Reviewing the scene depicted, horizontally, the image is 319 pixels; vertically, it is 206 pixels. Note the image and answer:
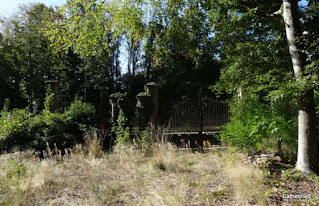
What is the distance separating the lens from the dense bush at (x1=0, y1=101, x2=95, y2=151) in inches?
245

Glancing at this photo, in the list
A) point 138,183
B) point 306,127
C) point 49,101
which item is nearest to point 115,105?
point 49,101

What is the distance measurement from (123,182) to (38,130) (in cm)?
404

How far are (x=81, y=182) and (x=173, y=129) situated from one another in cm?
543

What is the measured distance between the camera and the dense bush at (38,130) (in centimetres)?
623

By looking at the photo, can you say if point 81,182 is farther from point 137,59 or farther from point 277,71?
point 137,59

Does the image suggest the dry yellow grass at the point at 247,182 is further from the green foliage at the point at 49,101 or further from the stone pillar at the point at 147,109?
the green foliage at the point at 49,101

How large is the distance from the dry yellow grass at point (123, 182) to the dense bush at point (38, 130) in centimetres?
106

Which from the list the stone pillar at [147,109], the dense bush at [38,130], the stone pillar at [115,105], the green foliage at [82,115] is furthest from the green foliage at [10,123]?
the stone pillar at [147,109]

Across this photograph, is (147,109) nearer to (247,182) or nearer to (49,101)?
(247,182)

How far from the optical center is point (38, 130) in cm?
672

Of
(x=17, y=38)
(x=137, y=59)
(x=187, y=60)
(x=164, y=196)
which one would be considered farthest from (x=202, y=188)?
(x=137, y=59)

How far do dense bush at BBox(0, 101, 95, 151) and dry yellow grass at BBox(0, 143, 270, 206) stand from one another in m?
1.06

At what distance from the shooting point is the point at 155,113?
277 inches

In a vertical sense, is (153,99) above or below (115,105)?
above
